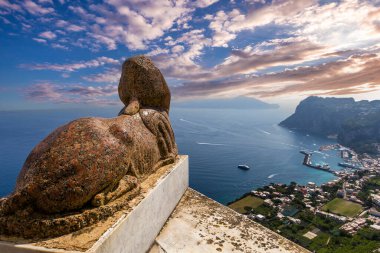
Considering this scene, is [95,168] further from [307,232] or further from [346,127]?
[346,127]

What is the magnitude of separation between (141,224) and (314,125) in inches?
5898

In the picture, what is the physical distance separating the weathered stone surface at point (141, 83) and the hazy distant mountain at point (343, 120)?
102396 millimetres

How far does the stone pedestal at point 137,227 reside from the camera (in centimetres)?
363

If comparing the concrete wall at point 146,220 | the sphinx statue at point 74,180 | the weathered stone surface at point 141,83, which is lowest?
the concrete wall at point 146,220

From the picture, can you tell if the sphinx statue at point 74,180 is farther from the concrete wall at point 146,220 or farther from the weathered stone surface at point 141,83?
the weathered stone surface at point 141,83

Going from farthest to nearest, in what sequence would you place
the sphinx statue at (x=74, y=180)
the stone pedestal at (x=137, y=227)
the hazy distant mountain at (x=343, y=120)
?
1. the hazy distant mountain at (x=343, y=120)
2. the sphinx statue at (x=74, y=180)
3. the stone pedestal at (x=137, y=227)

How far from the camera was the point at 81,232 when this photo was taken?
3.94m

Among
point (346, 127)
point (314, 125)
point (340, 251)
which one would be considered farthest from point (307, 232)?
point (314, 125)

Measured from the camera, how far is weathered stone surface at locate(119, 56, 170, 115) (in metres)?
7.74

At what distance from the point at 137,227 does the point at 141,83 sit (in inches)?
172

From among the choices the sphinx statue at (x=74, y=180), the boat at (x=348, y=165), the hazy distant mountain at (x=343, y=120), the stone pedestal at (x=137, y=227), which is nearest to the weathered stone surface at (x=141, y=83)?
the sphinx statue at (x=74, y=180)

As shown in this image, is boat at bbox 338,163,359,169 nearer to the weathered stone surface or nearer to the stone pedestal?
the stone pedestal

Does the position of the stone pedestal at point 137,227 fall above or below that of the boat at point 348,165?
above

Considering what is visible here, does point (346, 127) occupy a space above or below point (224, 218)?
below
